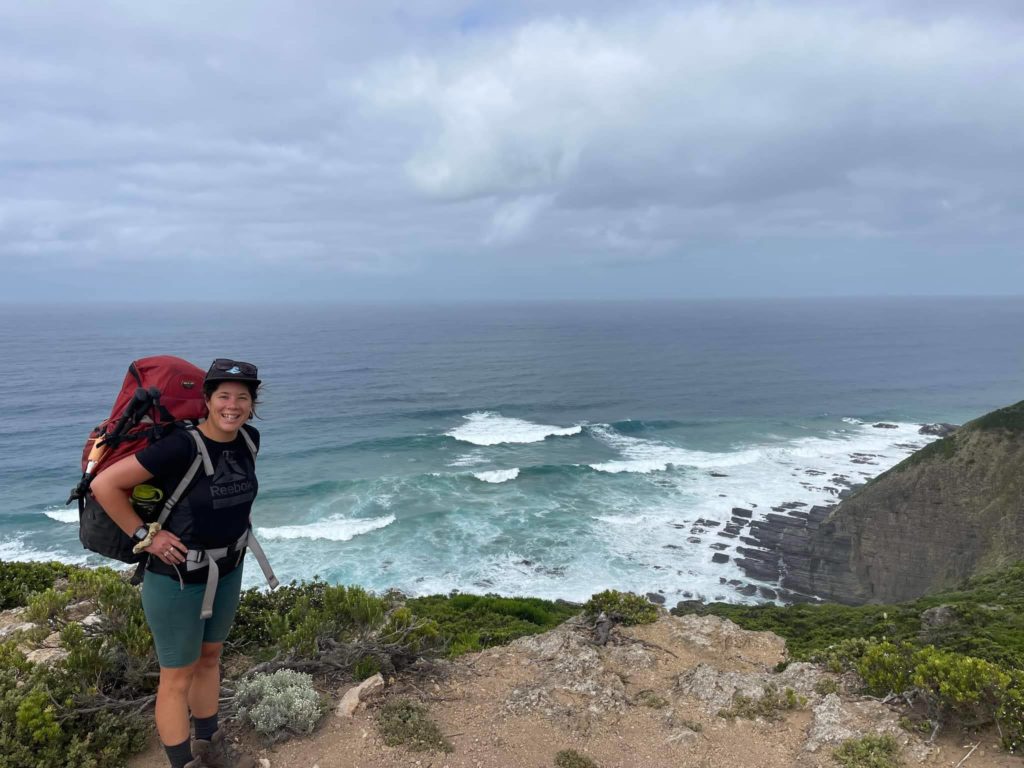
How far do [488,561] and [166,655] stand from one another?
26838mm

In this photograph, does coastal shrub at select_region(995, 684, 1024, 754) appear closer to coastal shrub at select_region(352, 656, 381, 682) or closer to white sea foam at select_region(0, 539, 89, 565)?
coastal shrub at select_region(352, 656, 381, 682)

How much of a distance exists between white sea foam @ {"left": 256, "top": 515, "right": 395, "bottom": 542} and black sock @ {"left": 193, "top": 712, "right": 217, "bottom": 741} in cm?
2860

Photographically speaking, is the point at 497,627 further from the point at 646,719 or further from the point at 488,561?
the point at 488,561

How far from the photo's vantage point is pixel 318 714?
5449mm

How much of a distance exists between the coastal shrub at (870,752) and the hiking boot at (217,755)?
17.7ft

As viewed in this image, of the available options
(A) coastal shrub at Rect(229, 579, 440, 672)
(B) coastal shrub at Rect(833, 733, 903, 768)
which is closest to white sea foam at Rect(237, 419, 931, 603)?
(A) coastal shrub at Rect(229, 579, 440, 672)

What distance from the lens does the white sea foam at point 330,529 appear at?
105 ft

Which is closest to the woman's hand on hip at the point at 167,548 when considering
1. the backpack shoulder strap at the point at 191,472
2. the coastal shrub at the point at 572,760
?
the backpack shoulder strap at the point at 191,472

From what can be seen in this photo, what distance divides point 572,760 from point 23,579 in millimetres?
10225

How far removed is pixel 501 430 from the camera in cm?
5428

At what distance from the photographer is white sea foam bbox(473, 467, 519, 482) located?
4166 centimetres

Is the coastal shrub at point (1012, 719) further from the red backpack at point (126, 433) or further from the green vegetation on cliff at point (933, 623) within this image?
the red backpack at point (126, 433)

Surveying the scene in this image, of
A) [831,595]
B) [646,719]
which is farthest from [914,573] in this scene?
[646,719]

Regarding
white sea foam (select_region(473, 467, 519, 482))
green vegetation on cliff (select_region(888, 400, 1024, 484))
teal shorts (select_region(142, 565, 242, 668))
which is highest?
teal shorts (select_region(142, 565, 242, 668))
